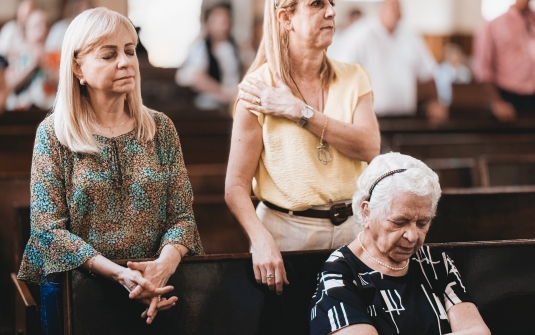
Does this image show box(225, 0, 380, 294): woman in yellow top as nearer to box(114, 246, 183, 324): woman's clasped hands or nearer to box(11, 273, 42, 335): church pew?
box(114, 246, 183, 324): woman's clasped hands

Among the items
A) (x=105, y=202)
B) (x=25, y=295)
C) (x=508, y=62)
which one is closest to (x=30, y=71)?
(x=25, y=295)

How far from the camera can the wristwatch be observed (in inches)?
91.6

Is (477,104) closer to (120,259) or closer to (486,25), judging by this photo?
(486,25)

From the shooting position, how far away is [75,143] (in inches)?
81.7

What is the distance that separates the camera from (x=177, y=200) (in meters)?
2.23

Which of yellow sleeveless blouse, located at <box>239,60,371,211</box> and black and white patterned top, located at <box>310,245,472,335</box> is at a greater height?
yellow sleeveless blouse, located at <box>239,60,371,211</box>

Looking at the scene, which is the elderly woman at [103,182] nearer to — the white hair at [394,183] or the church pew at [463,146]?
the white hair at [394,183]

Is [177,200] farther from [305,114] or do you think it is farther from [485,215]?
[485,215]

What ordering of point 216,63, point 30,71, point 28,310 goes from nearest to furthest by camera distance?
point 28,310 < point 30,71 < point 216,63

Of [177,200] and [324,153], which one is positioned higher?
[324,153]

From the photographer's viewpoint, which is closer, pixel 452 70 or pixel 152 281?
pixel 152 281

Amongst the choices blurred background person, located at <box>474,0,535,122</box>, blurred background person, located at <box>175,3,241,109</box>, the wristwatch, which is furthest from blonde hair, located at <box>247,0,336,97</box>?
blurred background person, located at <box>175,3,241,109</box>

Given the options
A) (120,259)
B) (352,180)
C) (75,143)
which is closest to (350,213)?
(352,180)

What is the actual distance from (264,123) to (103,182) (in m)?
0.56
